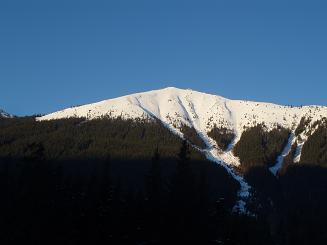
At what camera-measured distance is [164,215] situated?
202 ft

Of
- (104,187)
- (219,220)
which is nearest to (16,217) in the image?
(104,187)

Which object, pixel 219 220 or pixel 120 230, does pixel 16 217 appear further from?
pixel 219 220

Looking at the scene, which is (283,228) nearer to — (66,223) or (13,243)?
(66,223)

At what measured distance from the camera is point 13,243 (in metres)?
57.2

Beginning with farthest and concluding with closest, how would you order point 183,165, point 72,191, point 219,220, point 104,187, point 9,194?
point 9,194 → point 72,191 → point 219,220 → point 104,187 → point 183,165

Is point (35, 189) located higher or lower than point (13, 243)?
higher

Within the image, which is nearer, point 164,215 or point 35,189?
point 35,189

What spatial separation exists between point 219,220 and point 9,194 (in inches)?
1231

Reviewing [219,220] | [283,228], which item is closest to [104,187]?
[219,220]

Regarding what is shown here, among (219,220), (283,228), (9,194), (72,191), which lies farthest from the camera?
(283,228)

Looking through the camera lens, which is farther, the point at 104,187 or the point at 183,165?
the point at 104,187

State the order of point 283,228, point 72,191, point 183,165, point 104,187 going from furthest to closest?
point 283,228 < point 72,191 < point 104,187 < point 183,165

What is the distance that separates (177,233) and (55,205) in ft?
49.5

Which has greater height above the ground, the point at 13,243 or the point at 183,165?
the point at 183,165
